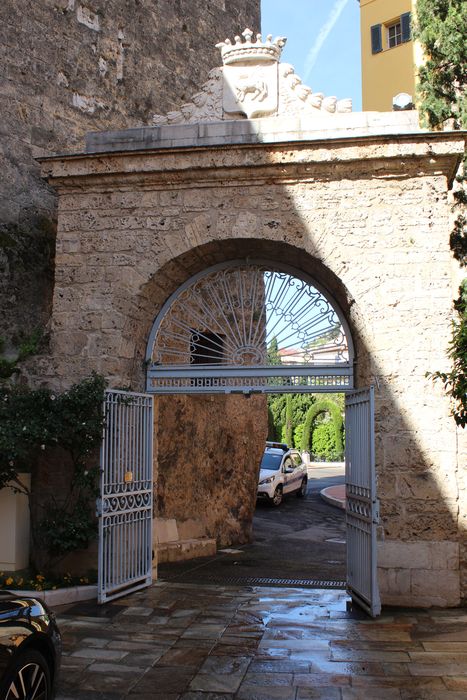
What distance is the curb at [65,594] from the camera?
6.54 m

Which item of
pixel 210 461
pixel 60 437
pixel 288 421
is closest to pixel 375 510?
pixel 60 437

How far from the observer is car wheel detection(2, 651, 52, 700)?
339cm

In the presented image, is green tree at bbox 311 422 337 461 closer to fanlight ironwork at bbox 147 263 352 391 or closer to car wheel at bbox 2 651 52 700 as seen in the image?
fanlight ironwork at bbox 147 263 352 391

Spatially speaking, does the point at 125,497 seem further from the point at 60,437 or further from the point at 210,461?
the point at 210,461

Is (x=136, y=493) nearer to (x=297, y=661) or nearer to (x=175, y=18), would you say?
(x=297, y=661)

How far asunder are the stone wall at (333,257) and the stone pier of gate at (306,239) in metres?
0.01

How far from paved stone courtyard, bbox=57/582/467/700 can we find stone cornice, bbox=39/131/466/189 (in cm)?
409

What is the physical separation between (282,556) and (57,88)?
7.19 meters

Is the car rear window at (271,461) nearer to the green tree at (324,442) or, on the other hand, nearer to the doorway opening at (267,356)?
the doorway opening at (267,356)

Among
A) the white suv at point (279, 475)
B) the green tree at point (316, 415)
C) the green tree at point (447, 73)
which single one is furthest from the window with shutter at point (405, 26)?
the green tree at point (316, 415)

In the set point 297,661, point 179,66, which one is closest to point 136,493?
point 297,661

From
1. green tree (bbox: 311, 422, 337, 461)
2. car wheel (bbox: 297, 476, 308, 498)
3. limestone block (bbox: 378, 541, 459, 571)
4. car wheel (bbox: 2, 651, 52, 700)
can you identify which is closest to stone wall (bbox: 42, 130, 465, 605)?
limestone block (bbox: 378, 541, 459, 571)

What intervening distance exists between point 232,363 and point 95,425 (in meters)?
1.66

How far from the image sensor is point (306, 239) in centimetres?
717
